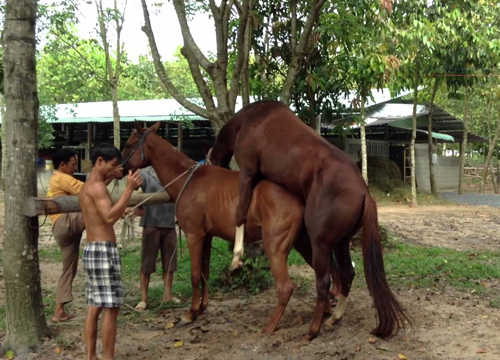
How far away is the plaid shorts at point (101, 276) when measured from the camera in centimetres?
396

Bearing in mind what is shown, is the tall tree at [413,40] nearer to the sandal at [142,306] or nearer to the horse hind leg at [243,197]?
the horse hind leg at [243,197]

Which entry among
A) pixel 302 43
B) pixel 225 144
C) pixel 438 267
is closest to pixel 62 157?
pixel 225 144

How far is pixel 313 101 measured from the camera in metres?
9.39

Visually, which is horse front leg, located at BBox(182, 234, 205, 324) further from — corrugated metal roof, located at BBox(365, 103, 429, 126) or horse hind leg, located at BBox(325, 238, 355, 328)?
corrugated metal roof, located at BBox(365, 103, 429, 126)

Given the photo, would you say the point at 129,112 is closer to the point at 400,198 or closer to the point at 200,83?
the point at 400,198

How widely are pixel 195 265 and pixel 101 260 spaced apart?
4.91 feet

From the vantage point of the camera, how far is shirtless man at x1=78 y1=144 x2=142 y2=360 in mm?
3951

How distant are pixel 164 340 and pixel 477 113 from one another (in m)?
27.9

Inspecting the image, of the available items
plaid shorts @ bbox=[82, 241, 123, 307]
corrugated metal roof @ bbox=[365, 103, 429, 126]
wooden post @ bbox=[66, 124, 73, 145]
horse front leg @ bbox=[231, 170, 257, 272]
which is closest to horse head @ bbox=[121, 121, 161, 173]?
horse front leg @ bbox=[231, 170, 257, 272]

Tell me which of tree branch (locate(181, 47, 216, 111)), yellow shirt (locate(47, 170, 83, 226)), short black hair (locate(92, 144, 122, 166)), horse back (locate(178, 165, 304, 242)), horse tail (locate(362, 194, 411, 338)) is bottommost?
horse tail (locate(362, 194, 411, 338))

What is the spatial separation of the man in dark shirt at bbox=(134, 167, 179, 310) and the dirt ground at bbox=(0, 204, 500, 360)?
363 millimetres

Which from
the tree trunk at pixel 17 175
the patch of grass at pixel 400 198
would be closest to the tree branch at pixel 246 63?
the tree trunk at pixel 17 175

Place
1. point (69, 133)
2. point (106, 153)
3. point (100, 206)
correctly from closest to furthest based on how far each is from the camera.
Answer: point (100, 206) → point (106, 153) → point (69, 133)

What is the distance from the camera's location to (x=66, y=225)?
215 inches
